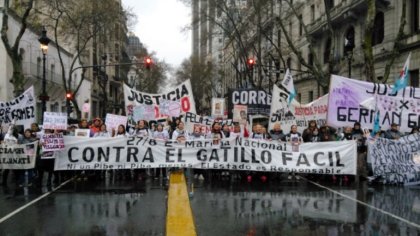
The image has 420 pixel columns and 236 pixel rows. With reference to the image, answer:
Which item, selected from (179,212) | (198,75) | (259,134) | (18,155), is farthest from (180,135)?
(198,75)

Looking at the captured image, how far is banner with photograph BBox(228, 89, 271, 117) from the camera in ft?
61.8

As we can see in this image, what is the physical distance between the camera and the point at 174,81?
92.4m

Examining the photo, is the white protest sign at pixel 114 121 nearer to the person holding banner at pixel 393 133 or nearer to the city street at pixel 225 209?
the city street at pixel 225 209

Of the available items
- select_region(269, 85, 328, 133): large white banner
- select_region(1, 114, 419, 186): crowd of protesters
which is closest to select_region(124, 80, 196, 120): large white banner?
select_region(1, 114, 419, 186): crowd of protesters

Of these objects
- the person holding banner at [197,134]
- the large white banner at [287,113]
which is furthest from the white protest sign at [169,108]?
the large white banner at [287,113]

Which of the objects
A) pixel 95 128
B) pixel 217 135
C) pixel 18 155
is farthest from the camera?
pixel 95 128

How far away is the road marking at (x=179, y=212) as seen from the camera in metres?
7.55

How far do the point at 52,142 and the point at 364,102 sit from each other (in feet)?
27.2

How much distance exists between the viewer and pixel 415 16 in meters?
31.1

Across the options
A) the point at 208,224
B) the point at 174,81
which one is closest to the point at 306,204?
the point at 208,224

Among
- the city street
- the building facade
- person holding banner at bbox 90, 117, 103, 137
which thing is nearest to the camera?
the city street

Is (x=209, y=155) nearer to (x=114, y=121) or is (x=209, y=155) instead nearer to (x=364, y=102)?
(x=364, y=102)

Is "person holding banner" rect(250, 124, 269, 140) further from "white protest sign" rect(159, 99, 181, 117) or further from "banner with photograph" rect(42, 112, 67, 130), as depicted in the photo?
"banner with photograph" rect(42, 112, 67, 130)

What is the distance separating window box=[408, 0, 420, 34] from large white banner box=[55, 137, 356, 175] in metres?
20.0
